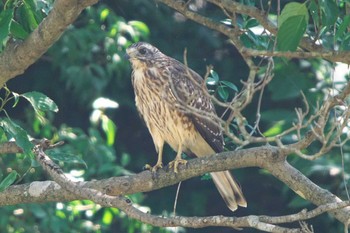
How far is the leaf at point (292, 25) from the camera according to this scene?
4.46m

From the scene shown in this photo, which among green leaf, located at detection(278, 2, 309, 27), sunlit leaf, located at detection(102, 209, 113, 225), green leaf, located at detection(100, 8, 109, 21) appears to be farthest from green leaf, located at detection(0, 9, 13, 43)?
sunlit leaf, located at detection(102, 209, 113, 225)

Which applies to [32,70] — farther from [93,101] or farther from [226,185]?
[226,185]

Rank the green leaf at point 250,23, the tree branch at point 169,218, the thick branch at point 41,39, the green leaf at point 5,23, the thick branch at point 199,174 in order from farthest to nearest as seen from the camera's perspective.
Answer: the green leaf at point 250,23
the thick branch at point 199,174
the thick branch at point 41,39
the green leaf at point 5,23
the tree branch at point 169,218

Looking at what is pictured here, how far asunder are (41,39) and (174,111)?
1518mm

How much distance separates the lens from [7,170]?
714 cm

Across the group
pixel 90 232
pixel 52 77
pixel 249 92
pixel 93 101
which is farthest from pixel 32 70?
pixel 249 92

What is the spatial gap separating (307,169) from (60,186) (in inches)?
97.4

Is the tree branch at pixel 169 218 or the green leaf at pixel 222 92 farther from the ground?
the green leaf at pixel 222 92

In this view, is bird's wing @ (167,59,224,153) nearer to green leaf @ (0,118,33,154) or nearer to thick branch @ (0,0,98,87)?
thick branch @ (0,0,98,87)

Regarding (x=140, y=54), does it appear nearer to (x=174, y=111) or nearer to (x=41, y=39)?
(x=174, y=111)

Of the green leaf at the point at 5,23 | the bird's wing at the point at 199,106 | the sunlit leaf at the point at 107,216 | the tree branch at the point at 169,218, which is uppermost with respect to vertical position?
the green leaf at the point at 5,23

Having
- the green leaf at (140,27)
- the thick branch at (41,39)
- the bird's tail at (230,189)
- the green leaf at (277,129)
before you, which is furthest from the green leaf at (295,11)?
the green leaf at (140,27)

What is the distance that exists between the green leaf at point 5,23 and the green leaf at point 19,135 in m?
0.45

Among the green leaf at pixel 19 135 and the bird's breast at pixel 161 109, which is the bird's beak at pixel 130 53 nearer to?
the bird's breast at pixel 161 109
